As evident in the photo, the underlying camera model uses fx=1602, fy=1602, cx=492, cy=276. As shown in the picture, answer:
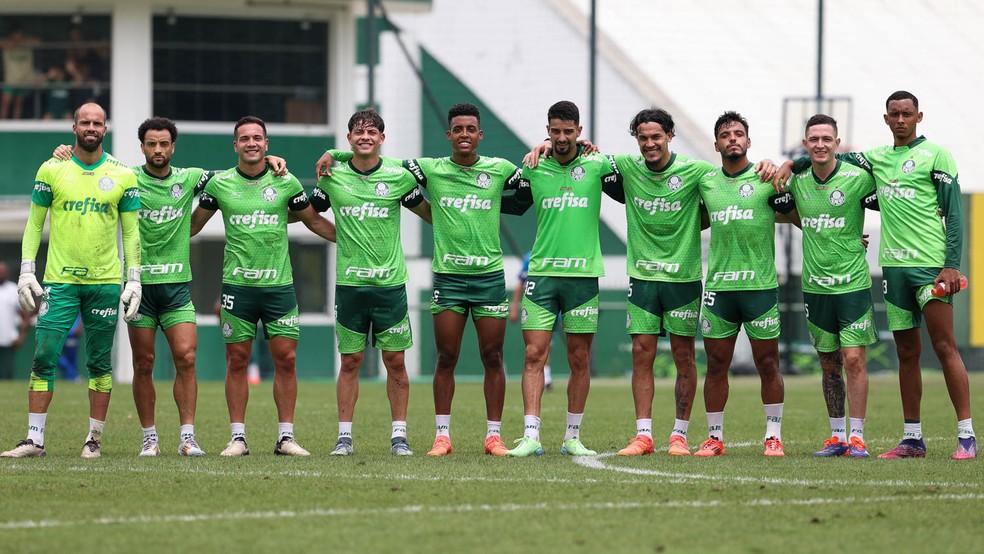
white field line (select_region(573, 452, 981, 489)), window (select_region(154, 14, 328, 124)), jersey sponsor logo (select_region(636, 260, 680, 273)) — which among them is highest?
window (select_region(154, 14, 328, 124))

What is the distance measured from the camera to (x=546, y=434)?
13.7 m

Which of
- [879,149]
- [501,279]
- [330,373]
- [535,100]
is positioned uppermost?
[535,100]

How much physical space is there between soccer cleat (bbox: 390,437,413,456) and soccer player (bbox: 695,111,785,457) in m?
2.04

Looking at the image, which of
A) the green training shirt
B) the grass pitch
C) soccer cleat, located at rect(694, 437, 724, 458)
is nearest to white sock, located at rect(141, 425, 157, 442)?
the grass pitch

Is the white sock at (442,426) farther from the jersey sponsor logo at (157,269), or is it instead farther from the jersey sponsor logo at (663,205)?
the jersey sponsor logo at (157,269)

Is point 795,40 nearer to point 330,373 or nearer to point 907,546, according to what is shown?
point 330,373

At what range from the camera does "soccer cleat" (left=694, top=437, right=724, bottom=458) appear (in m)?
11.2

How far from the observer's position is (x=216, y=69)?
94.9 ft

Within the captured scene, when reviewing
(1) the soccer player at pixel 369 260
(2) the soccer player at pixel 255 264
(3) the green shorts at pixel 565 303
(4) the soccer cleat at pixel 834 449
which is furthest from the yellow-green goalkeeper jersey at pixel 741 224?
(2) the soccer player at pixel 255 264

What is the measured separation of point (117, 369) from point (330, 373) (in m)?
3.88

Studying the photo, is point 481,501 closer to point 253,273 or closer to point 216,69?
point 253,273

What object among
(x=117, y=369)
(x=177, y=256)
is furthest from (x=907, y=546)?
(x=117, y=369)

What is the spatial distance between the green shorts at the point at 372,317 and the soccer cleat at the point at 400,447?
25.4 inches

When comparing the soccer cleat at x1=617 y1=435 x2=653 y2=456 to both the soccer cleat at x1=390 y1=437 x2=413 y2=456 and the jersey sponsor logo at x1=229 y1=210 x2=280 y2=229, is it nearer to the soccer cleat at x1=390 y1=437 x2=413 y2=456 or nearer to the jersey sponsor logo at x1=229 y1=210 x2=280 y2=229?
the soccer cleat at x1=390 y1=437 x2=413 y2=456
